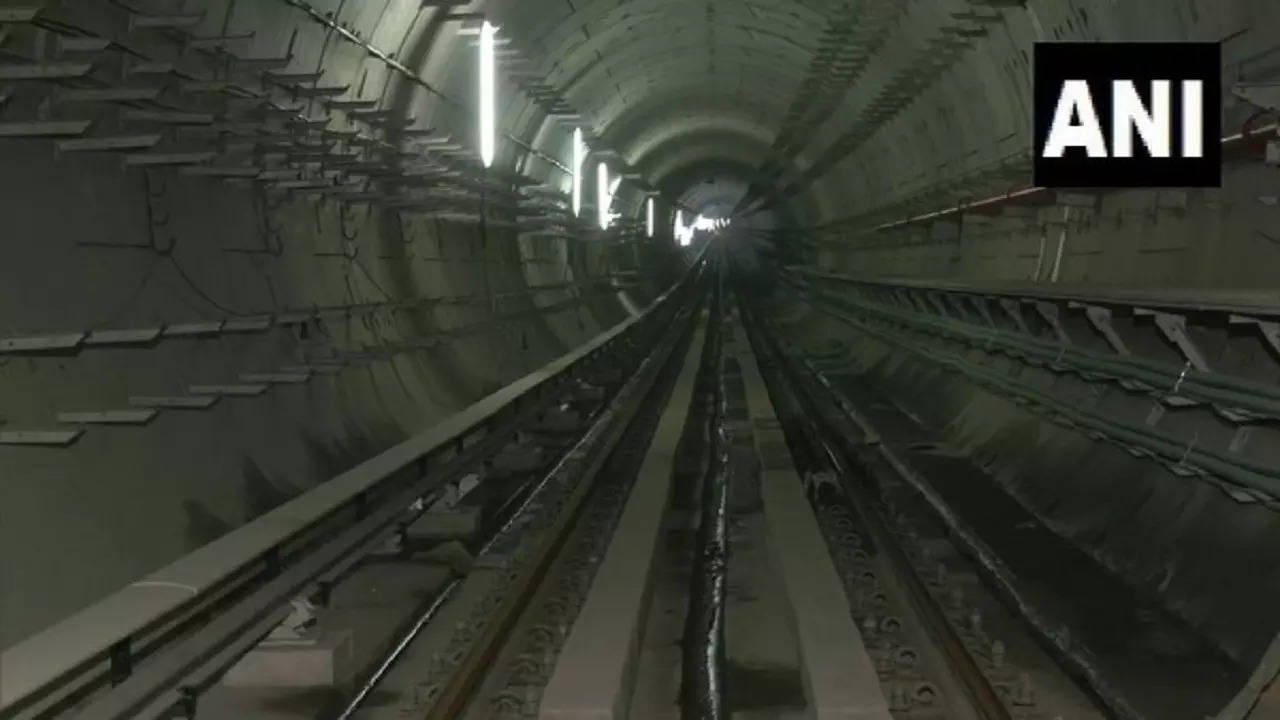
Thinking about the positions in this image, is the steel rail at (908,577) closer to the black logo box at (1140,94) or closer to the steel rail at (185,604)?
the black logo box at (1140,94)

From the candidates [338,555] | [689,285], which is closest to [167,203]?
[338,555]

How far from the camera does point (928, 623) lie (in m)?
6.75

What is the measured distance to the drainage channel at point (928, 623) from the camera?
567 cm

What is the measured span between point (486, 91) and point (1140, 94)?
18.2 ft

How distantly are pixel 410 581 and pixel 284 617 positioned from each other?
1678 millimetres

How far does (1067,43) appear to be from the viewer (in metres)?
9.81

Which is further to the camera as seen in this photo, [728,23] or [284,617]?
[728,23]

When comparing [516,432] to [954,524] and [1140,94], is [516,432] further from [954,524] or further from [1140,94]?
[1140,94]

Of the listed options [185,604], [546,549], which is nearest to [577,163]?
[546,549]

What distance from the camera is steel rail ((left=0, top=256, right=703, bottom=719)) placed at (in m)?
Result: 4.59

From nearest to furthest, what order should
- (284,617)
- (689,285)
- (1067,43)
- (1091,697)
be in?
(1091,697)
(284,617)
(1067,43)
(689,285)

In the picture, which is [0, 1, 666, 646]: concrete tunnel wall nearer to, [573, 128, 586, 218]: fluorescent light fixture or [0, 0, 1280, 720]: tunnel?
[0, 0, 1280, 720]: tunnel

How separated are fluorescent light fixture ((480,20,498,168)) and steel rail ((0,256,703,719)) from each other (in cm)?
309

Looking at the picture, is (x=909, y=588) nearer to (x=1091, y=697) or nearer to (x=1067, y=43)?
(x=1091, y=697)
